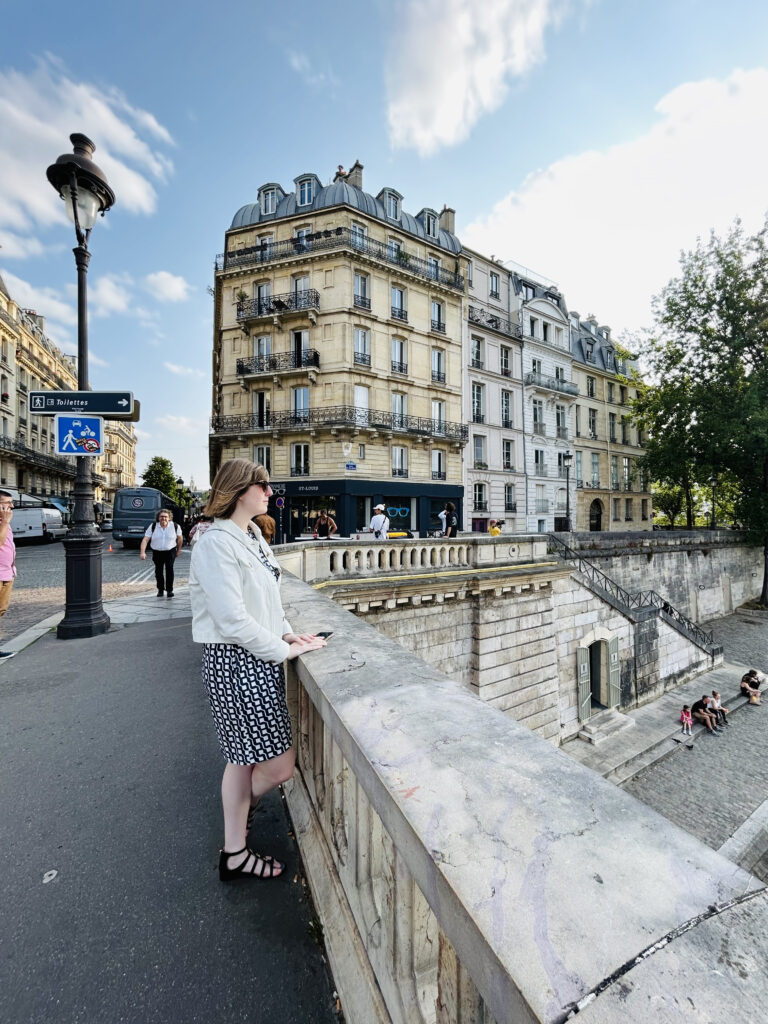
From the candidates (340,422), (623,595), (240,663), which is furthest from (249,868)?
(340,422)

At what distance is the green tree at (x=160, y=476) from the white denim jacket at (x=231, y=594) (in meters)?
61.7

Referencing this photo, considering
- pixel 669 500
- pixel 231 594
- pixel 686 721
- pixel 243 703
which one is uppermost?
pixel 669 500

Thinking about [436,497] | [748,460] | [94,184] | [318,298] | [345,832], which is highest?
[318,298]

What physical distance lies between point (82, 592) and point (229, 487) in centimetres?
514

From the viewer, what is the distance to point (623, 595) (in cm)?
1564

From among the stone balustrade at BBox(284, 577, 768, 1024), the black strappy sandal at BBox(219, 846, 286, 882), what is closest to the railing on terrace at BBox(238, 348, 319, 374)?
the black strappy sandal at BBox(219, 846, 286, 882)

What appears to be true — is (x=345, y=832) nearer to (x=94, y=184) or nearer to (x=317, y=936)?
(x=317, y=936)

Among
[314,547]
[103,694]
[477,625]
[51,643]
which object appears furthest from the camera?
[477,625]

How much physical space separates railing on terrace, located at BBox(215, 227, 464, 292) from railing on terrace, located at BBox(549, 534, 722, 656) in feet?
55.9

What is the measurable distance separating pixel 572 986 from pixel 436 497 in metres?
22.5

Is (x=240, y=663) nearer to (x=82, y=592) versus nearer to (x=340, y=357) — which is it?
(x=82, y=592)

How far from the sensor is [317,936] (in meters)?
1.71

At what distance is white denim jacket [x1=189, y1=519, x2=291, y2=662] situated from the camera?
5.83 ft

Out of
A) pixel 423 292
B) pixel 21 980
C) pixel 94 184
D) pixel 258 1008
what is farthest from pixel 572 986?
pixel 423 292
